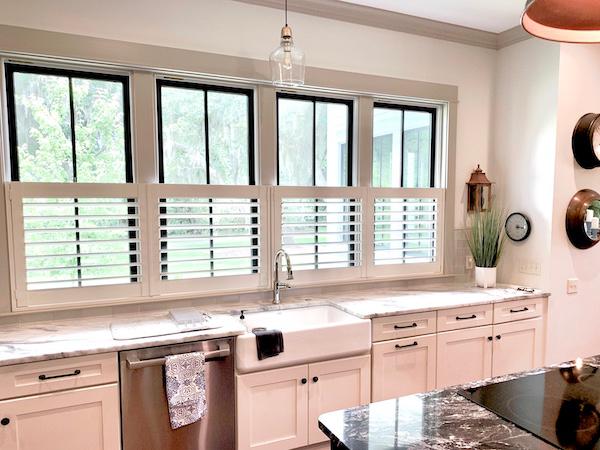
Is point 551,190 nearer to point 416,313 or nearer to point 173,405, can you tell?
point 416,313

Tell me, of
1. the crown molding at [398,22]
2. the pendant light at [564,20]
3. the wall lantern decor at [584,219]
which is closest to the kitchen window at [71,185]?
the crown molding at [398,22]

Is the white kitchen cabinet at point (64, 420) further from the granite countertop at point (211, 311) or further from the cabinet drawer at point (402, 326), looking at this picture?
the cabinet drawer at point (402, 326)

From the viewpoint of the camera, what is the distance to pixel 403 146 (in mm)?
3379

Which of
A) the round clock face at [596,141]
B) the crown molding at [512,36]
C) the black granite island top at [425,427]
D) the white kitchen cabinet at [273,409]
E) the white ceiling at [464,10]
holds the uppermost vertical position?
the white ceiling at [464,10]

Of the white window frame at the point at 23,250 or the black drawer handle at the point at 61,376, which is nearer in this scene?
the black drawer handle at the point at 61,376

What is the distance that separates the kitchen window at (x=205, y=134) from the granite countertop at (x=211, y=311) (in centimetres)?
87

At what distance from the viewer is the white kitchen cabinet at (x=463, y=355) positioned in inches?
110

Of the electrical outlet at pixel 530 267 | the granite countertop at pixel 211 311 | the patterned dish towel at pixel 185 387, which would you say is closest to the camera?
the granite countertop at pixel 211 311

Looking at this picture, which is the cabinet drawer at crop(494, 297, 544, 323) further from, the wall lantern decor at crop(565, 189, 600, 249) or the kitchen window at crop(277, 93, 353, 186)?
the kitchen window at crop(277, 93, 353, 186)

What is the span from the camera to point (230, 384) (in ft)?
7.16

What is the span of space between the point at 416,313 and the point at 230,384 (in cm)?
124

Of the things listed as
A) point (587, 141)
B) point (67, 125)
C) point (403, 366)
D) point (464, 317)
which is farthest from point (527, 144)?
point (67, 125)

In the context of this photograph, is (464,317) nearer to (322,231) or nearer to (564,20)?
(322,231)

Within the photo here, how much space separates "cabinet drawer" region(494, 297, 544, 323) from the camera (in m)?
2.95
